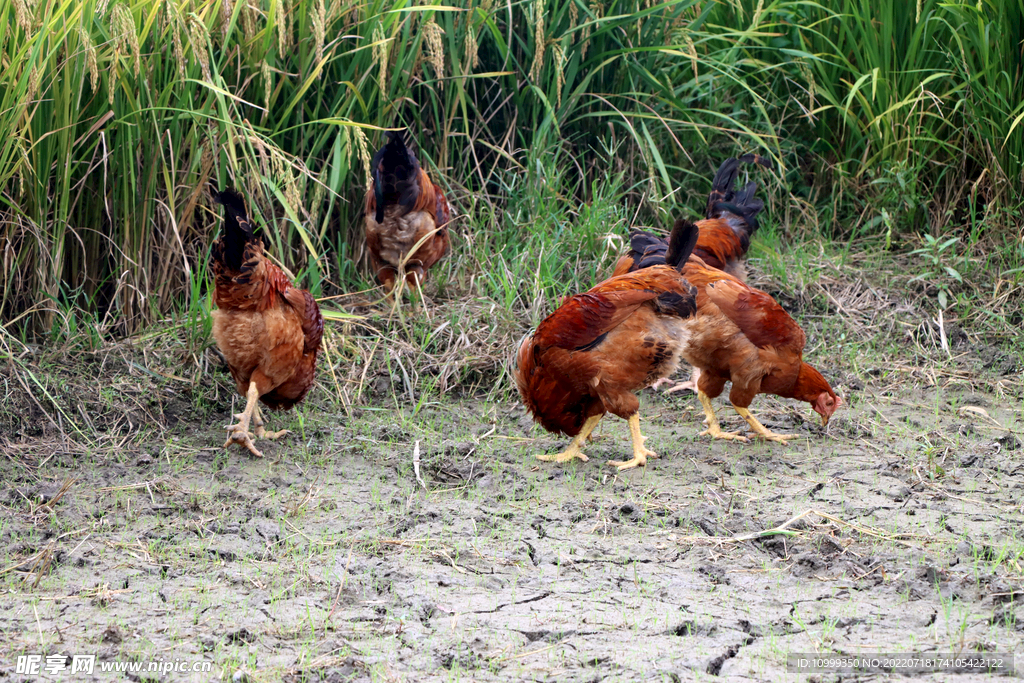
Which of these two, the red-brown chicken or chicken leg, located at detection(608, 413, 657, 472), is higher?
the red-brown chicken

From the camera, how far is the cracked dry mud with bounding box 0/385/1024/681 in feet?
8.71

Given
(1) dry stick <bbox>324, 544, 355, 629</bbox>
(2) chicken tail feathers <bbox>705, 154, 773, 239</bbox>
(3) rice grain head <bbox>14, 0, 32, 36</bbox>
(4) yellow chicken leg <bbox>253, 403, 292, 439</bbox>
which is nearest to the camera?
(1) dry stick <bbox>324, 544, 355, 629</bbox>

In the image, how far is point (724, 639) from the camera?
8.88 ft

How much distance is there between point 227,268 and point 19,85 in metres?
1.12

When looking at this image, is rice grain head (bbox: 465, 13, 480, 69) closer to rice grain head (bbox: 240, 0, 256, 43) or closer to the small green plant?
rice grain head (bbox: 240, 0, 256, 43)

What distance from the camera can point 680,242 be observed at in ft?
14.1

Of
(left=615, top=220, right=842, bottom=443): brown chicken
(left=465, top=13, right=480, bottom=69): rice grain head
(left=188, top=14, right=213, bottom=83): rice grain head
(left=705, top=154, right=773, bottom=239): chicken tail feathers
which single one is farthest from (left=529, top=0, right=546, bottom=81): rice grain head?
(left=188, top=14, right=213, bottom=83): rice grain head

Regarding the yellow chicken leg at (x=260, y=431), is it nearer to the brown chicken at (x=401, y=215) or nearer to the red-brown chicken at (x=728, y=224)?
the brown chicken at (x=401, y=215)

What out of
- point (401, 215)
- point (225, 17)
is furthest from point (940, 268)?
point (225, 17)

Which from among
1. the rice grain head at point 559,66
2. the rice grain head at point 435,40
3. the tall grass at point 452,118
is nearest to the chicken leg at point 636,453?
the tall grass at point 452,118

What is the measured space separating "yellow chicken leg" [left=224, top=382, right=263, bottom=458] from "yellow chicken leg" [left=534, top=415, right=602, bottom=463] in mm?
1307

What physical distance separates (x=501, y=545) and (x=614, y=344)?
1.15m

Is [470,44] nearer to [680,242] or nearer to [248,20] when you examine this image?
[248,20]

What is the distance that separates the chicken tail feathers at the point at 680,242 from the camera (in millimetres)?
4277
